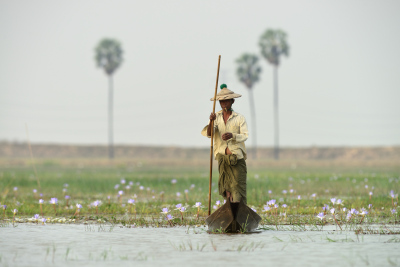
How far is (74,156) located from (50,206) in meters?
62.9

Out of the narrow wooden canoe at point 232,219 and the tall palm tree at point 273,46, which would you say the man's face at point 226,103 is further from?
the tall palm tree at point 273,46

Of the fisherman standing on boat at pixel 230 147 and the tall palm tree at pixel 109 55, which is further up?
the tall palm tree at pixel 109 55

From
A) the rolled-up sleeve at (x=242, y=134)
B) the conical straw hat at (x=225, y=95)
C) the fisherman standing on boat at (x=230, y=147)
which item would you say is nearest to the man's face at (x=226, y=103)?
the fisherman standing on boat at (x=230, y=147)

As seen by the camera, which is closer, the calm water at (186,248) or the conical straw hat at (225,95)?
the calm water at (186,248)

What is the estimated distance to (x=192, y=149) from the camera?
79.6 metres

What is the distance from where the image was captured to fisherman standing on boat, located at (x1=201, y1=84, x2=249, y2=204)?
35.6 ft

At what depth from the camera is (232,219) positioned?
33.7 ft

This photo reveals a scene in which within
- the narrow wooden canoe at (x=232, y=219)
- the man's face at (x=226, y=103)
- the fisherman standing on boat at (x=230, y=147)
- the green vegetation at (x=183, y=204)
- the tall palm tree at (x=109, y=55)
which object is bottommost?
the green vegetation at (x=183, y=204)

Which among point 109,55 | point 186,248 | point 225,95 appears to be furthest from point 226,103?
point 109,55

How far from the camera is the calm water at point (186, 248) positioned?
25.5 feet

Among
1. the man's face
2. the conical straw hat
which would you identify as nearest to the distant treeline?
the man's face

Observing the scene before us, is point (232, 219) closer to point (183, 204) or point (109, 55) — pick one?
point (183, 204)

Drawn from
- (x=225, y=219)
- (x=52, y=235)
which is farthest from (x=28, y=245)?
(x=225, y=219)

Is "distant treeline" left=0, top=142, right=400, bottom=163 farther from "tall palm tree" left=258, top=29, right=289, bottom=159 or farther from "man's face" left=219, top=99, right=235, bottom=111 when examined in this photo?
"man's face" left=219, top=99, right=235, bottom=111
